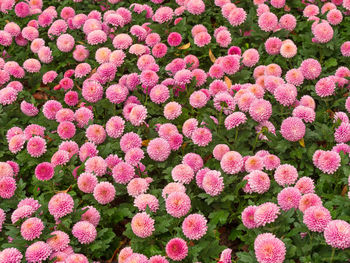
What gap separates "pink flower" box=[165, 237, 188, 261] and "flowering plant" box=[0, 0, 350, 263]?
0.01 m

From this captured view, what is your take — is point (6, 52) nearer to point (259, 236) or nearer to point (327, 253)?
point (259, 236)

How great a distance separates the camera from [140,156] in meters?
3.04

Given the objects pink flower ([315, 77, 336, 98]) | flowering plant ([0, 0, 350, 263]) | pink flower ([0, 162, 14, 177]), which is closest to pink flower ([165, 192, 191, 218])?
flowering plant ([0, 0, 350, 263])

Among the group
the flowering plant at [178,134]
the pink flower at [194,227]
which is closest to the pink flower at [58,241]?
the flowering plant at [178,134]

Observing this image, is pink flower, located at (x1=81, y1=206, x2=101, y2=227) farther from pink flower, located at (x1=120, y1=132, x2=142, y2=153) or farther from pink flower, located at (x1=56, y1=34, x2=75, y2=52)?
pink flower, located at (x1=56, y1=34, x2=75, y2=52)

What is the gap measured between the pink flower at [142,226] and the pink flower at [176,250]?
16cm

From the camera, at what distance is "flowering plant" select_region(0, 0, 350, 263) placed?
2.50 metres

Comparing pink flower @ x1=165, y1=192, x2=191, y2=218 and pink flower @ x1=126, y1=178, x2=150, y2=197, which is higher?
pink flower @ x1=165, y1=192, x2=191, y2=218

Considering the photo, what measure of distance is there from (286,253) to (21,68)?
9.46 ft

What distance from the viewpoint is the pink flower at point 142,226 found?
2486mm

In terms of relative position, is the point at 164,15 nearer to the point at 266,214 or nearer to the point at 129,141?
the point at 129,141

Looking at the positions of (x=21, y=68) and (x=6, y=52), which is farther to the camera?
(x=6, y=52)

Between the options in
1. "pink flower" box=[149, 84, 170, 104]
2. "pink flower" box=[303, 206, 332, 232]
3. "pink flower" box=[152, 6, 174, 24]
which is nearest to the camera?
"pink flower" box=[303, 206, 332, 232]

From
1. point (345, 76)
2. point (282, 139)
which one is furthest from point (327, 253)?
point (345, 76)
